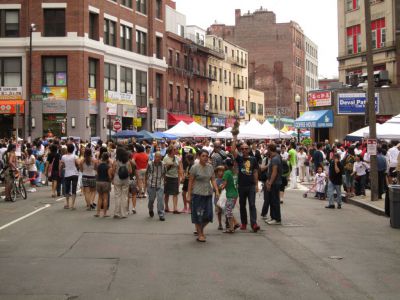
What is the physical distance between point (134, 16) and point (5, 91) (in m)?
13.2

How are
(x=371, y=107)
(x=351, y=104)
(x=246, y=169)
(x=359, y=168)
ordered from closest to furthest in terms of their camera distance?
1. (x=246, y=169)
2. (x=371, y=107)
3. (x=359, y=168)
4. (x=351, y=104)

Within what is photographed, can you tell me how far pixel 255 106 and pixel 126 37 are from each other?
128 feet

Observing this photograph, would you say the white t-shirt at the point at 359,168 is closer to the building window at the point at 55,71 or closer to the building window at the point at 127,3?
the building window at the point at 55,71

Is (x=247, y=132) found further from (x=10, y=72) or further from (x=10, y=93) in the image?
(x=10, y=72)

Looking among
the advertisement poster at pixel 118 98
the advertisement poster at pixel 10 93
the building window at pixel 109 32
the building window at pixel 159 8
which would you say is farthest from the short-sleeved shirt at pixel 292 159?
the building window at pixel 159 8

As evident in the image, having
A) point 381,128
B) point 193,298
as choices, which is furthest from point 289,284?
point 381,128

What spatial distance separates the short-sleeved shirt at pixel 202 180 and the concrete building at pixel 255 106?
2645 inches

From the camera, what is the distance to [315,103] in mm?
41125

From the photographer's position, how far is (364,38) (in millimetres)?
43344

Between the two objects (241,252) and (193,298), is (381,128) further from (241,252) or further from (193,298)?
(193,298)

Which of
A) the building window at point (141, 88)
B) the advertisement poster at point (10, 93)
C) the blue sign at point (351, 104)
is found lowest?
the blue sign at point (351, 104)

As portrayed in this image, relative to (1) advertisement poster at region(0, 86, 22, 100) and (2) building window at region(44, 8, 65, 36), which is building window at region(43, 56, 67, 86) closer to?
(2) building window at region(44, 8, 65, 36)

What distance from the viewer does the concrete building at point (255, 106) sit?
81000 mm

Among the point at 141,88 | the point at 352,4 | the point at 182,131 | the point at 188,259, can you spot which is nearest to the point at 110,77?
the point at 141,88
